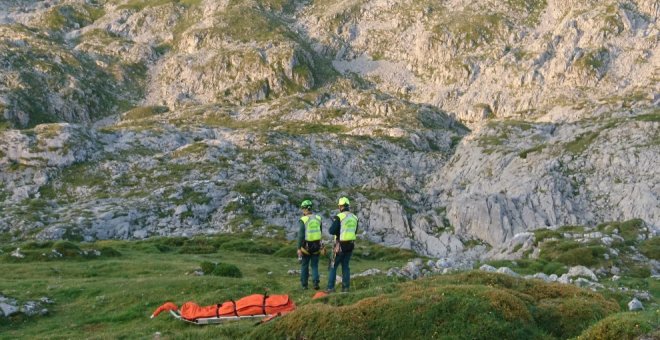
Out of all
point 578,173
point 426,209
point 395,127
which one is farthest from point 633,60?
point 426,209

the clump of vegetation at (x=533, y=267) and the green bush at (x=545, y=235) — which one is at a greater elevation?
the clump of vegetation at (x=533, y=267)

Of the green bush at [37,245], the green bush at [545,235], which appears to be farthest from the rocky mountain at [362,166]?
the green bush at [37,245]

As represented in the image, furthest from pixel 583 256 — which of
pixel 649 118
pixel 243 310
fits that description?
pixel 649 118

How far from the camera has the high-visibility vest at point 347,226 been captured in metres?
24.9

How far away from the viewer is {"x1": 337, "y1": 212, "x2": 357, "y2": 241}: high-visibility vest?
2491cm

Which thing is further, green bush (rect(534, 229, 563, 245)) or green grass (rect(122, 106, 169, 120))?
green grass (rect(122, 106, 169, 120))

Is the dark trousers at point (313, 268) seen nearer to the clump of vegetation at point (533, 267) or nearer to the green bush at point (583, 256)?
the clump of vegetation at point (533, 267)

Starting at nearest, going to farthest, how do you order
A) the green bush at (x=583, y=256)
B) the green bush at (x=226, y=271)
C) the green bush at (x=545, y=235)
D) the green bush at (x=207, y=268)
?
the green bush at (x=226, y=271), the green bush at (x=207, y=268), the green bush at (x=583, y=256), the green bush at (x=545, y=235)

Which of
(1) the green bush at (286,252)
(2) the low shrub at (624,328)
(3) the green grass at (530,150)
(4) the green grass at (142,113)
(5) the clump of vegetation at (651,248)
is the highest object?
(4) the green grass at (142,113)

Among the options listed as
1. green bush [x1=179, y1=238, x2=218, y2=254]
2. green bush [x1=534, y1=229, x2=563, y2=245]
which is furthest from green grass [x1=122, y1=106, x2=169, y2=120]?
green bush [x1=534, y1=229, x2=563, y2=245]

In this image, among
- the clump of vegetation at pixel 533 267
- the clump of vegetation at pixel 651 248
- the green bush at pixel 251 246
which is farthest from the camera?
the green bush at pixel 251 246

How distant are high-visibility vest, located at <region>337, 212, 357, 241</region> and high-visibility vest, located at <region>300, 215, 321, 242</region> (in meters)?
1.57

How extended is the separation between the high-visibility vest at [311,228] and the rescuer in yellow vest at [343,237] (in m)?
1.27

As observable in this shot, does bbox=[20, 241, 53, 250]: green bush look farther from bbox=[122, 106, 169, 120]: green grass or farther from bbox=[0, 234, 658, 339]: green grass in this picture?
bbox=[122, 106, 169, 120]: green grass
